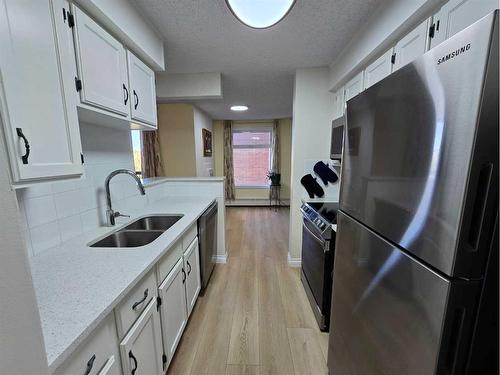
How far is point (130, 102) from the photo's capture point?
5.15ft

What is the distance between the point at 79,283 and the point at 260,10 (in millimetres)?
1568

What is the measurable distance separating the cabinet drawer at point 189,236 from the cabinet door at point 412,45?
5.92 feet

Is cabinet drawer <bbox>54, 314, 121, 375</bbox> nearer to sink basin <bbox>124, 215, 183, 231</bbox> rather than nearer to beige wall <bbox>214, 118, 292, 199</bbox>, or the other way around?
sink basin <bbox>124, 215, 183, 231</bbox>

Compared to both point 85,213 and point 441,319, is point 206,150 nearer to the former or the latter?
point 85,213

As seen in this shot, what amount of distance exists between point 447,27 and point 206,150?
3924mm

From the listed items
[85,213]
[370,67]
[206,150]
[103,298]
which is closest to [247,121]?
[206,150]

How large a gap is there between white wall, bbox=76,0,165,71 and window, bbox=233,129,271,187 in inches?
168

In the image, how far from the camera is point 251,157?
6.24 meters

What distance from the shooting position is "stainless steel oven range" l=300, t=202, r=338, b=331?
5.67ft

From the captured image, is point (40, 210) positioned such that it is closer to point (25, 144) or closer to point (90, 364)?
point (25, 144)

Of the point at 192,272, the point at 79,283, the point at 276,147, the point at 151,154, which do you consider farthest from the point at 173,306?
the point at 276,147

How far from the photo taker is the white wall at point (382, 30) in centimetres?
117

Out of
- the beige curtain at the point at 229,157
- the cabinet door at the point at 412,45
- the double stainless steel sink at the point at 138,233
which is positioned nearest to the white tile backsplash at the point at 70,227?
the double stainless steel sink at the point at 138,233

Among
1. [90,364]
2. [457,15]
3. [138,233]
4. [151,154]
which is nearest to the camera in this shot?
[90,364]
